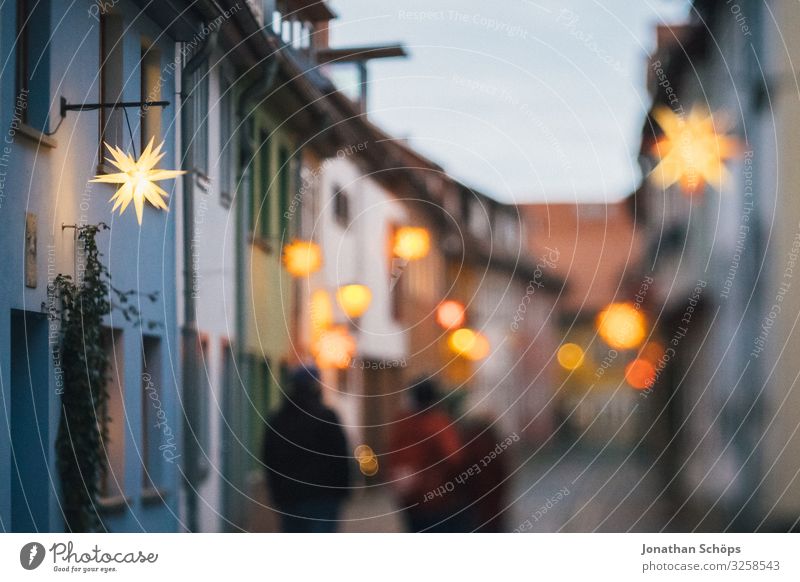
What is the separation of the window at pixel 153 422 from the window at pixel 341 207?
797mm

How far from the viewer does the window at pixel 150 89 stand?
467cm

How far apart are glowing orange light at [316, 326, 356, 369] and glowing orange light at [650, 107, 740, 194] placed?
4.09 ft

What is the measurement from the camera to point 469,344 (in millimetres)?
4520

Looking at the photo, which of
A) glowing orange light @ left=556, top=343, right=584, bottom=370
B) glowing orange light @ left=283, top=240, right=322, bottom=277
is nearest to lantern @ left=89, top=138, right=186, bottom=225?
glowing orange light @ left=283, top=240, right=322, bottom=277

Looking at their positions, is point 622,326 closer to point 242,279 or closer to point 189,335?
point 242,279

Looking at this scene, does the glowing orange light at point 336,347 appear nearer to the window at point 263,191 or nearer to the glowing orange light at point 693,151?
the window at point 263,191

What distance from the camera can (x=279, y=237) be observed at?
4586 mm

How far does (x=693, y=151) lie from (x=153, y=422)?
2.17 m

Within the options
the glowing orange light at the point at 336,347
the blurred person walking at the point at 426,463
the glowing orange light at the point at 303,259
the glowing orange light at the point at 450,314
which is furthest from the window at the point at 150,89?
the blurred person walking at the point at 426,463

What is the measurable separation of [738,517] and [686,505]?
180 millimetres

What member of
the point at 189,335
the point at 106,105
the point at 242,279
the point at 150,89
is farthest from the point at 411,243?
the point at 106,105

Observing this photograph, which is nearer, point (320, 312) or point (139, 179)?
point (320, 312)

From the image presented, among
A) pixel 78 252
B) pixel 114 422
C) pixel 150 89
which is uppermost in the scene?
pixel 150 89
